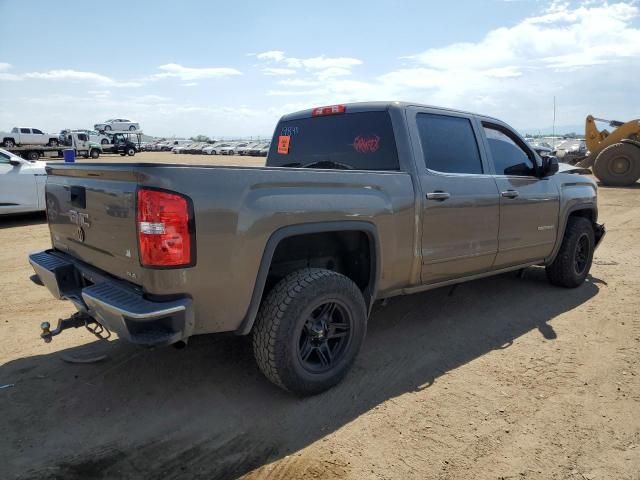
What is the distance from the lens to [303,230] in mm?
2889

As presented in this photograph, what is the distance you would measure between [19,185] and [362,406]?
27.0 feet

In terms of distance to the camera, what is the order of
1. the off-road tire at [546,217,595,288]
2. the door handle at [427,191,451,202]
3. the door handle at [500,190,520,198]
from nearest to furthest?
the door handle at [427,191,451,202]
the door handle at [500,190,520,198]
the off-road tire at [546,217,595,288]

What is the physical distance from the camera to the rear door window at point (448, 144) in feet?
12.4

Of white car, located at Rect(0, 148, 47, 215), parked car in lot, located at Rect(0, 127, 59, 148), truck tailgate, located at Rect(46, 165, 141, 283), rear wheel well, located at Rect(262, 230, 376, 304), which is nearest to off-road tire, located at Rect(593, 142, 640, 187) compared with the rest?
rear wheel well, located at Rect(262, 230, 376, 304)

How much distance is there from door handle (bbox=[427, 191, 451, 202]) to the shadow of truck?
120cm

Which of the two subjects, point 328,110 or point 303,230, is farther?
point 328,110

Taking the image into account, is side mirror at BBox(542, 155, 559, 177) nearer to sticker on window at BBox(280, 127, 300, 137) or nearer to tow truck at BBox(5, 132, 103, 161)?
sticker on window at BBox(280, 127, 300, 137)

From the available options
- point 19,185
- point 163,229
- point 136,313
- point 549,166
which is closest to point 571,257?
point 549,166

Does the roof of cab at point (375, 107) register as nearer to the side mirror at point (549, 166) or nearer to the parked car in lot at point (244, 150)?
the side mirror at point (549, 166)

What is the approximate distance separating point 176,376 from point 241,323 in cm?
93

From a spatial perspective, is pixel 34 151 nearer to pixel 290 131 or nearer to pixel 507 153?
pixel 290 131

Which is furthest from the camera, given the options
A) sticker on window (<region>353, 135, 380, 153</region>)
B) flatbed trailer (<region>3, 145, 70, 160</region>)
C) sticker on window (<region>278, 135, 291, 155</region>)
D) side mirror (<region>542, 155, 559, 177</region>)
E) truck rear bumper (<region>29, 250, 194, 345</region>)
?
flatbed trailer (<region>3, 145, 70, 160</region>)

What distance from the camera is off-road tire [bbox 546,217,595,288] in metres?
5.27

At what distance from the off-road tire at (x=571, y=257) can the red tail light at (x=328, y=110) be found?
9.90 ft
